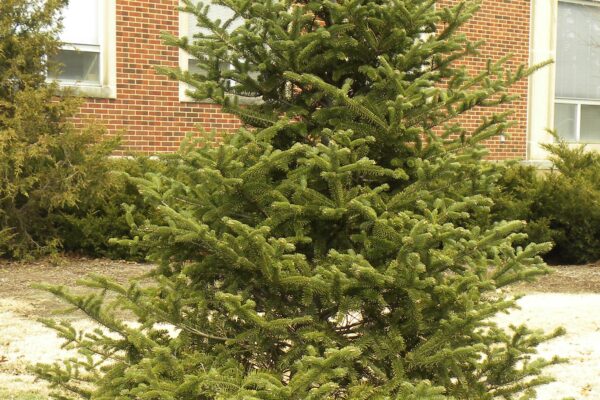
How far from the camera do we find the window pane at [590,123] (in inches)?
637

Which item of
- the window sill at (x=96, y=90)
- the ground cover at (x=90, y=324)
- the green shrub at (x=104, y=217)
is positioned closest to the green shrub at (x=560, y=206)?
the ground cover at (x=90, y=324)

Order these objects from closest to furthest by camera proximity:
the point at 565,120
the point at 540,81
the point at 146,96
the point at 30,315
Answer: the point at 30,315 < the point at 146,96 < the point at 540,81 < the point at 565,120

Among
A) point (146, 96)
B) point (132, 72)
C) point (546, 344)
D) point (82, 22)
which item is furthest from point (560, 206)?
point (82, 22)

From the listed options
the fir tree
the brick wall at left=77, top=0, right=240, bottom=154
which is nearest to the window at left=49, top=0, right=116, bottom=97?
the brick wall at left=77, top=0, right=240, bottom=154

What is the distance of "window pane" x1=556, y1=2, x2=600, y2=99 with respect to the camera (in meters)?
15.7

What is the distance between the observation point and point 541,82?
15109mm

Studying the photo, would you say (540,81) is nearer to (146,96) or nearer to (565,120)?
(565,120)

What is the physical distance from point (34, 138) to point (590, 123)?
11651mm

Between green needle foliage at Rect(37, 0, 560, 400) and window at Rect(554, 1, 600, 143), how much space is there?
1313 centimetres

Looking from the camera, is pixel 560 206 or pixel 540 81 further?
pixel 540 81

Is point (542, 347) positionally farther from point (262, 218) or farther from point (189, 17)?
point (189, 17)

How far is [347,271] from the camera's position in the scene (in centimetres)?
301

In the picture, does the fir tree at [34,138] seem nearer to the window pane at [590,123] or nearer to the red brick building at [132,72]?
the red brick building at [132,72]

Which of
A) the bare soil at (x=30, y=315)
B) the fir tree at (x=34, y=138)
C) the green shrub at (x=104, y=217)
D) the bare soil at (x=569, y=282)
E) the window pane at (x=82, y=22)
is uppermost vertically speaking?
the window pane at (x=82, y=22)
